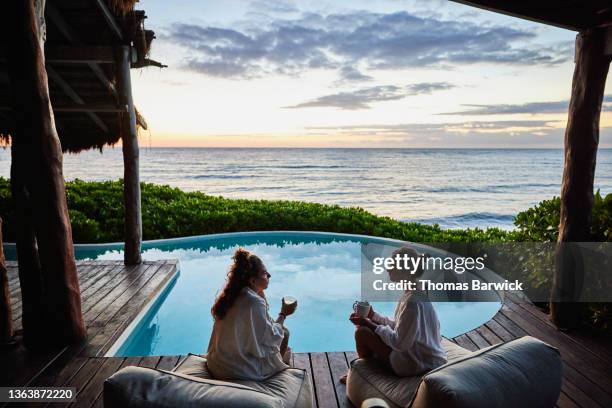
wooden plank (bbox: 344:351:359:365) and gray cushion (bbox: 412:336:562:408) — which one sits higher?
gray cushion (bbox: 412:336:562:408)

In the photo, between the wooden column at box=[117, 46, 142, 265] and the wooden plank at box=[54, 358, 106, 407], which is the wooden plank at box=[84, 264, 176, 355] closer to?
the wooden plank at box=[54, 358, 106, 407]

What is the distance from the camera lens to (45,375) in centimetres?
304

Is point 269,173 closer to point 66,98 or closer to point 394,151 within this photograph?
point 394,151

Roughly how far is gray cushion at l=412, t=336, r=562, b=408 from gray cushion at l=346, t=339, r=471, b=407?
0.36 meters

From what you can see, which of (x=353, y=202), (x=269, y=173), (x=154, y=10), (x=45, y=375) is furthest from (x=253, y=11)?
(x=269, y=173)

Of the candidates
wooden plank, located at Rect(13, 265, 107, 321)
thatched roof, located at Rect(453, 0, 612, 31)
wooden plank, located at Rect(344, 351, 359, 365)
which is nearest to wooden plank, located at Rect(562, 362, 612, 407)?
wooden plank, located at Rect(344, 351, 359, 365)

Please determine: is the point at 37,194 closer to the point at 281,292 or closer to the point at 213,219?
the point at 281,292

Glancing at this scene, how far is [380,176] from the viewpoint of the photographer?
32.5m

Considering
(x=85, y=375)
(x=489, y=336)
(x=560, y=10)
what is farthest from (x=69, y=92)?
(x=489, y=336)

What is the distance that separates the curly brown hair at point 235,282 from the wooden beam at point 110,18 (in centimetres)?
394

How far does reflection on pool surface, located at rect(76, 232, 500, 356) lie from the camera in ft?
14.9

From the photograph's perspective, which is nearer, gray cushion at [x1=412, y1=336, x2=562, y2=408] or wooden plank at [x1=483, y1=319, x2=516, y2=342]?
gray cushion at [x1=412, y1=336, x2=562, y2=408]

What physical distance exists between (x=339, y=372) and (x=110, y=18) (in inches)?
178

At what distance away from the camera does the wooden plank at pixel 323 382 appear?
272 centimetres
